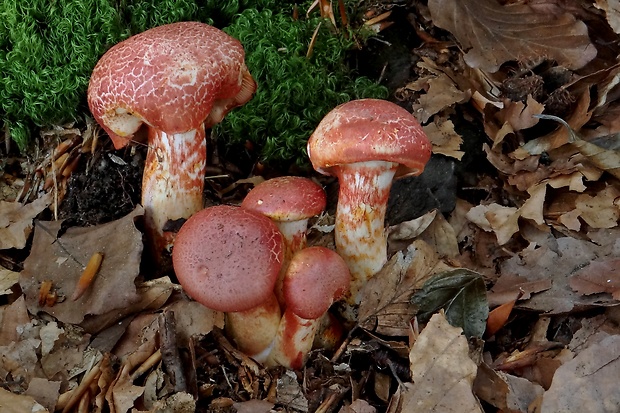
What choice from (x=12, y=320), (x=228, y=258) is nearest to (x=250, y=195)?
(x=228, y=258)

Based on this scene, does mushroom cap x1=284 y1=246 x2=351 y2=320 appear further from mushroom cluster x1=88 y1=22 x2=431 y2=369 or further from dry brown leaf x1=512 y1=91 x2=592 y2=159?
dry brown leaf x1=512 y1=91 x2=592 y2=159

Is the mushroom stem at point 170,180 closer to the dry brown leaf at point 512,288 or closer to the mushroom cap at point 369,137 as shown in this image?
the mushroom cap at point 369,137

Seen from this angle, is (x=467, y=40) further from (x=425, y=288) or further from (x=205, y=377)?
(x=205, y=377)

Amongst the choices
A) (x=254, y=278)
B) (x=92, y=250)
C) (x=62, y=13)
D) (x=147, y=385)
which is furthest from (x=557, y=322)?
(x=62, y=13)

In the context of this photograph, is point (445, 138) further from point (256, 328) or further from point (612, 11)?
point (256, 328)

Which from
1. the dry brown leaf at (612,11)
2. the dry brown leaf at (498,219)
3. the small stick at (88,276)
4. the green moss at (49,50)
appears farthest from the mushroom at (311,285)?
the dry brown leaf at (612,11)

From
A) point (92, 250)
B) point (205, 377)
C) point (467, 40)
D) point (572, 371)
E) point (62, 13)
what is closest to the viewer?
point (572, 371)

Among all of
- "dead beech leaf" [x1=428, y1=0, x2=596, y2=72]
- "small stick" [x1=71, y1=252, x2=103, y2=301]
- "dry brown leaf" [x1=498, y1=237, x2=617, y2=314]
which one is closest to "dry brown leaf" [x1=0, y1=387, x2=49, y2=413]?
"small stick" [x1=71, y1=252, x2=103, y2=301]
